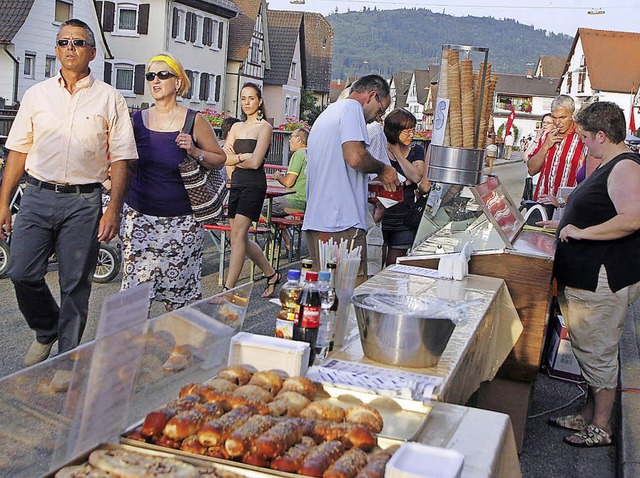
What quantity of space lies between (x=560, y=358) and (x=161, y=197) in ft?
10.8

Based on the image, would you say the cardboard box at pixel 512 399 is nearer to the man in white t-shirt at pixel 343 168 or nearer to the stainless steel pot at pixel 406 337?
the man in white t-shirt at pixel 343 168

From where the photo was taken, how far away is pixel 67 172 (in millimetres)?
5043

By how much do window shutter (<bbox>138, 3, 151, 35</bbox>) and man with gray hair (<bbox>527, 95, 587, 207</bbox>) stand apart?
3667 centimetres

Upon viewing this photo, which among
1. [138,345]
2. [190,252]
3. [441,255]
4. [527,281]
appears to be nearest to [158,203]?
[190,252]

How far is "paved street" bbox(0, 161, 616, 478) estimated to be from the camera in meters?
5.13

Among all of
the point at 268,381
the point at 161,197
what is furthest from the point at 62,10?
the point at 268,381

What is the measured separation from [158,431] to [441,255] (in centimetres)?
299

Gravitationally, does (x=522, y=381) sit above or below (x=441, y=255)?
below

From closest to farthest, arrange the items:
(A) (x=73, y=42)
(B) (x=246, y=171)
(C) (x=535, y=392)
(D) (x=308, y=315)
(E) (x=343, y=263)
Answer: (D) (x=308, y=315), (E) (x=343, y=263), (A) (x=73, y=42), (C) (x=535, y=392), (B) (x=246, y=171)

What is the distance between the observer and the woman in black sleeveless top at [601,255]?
497 centimetres

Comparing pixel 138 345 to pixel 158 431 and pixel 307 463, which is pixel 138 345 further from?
pixel 307 463

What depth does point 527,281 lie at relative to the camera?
4953 mm

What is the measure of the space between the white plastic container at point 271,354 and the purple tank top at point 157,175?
275cm

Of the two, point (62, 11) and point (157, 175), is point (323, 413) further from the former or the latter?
point (62, 11)
